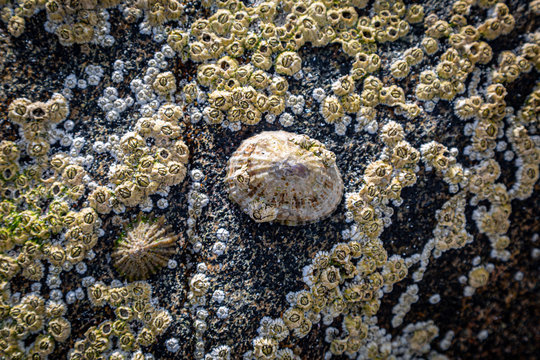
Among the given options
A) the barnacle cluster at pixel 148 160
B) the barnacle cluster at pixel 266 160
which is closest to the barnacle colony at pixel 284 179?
the barnacle cluster at pixel 266 160

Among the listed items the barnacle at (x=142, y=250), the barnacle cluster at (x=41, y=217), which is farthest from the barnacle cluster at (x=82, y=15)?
the barnacle at (x=142, y=250)

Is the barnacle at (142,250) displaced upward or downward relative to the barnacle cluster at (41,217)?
downward

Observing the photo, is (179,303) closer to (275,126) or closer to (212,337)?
(212,337)

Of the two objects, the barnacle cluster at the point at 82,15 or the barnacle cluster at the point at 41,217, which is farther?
the barnacle cluster at the point at 82,15

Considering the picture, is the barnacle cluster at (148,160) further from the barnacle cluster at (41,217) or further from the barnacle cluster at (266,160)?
the barnacle cluster at (41,217)

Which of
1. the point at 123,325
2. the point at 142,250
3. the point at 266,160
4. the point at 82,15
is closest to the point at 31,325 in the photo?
the point at 123,325

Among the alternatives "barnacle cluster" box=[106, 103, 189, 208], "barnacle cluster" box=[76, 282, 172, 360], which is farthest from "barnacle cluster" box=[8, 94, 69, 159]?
"barnacle cluster" box=[76, 282, 172, 360]

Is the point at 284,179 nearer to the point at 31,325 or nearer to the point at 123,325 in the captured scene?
the point at 123,325

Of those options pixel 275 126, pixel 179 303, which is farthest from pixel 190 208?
pixel 275 126

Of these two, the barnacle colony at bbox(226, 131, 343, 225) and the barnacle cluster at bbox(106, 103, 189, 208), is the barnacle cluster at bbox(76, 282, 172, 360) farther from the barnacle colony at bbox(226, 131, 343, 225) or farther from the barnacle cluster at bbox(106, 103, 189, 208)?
the barnacle colony at bbox(226, 131, 343, 225)

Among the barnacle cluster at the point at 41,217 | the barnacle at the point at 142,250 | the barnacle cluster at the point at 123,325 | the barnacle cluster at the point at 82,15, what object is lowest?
the barnacle cluster at the point at 123,325
